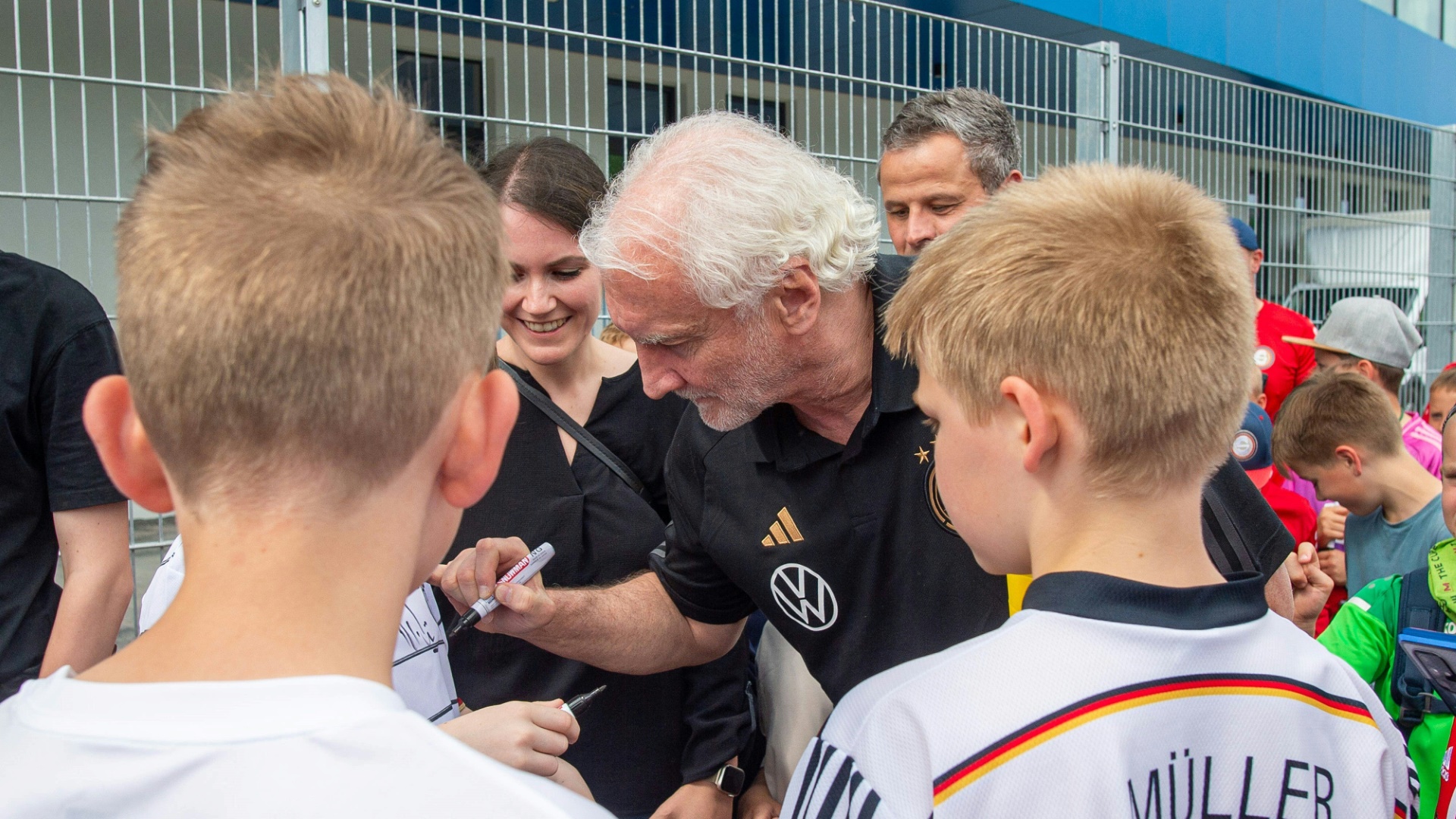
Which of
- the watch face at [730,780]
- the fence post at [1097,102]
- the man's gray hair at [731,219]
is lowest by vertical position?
the watch face at [730,780]

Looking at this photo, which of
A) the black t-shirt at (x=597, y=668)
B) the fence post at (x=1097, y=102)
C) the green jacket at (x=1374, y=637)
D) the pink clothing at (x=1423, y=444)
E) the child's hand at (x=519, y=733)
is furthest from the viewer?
the fence post at (x=1097, y=102)

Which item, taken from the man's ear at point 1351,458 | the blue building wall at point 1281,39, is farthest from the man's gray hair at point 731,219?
the blue building wall at point 1281,39

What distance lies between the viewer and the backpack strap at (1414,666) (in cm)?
210

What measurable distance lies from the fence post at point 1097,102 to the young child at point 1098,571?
368cm

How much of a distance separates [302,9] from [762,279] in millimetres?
1792

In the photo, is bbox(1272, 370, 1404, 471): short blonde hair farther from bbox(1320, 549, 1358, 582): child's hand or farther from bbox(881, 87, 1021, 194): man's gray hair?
bbox(881, 87, 1021, 194): man's gray hair

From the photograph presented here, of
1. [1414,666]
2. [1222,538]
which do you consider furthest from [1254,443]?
[1222,538]

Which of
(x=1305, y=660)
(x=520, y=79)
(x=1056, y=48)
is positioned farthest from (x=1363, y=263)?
(x=1305, y=660)

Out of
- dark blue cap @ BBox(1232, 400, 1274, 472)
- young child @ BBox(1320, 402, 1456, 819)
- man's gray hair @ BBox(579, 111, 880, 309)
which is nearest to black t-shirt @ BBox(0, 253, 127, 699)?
man's gray hair @ BBox(579, 111, 880, 309)

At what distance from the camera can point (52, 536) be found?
1.93 meters

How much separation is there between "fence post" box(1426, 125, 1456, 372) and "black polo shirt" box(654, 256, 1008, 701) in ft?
20.8

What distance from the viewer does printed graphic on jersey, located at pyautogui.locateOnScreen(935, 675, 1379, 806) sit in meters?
0.93

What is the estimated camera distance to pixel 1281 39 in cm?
1189

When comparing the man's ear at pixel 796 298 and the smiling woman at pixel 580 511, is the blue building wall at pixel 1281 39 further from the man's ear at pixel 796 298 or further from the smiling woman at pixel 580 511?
the man's ear at pixel 796 298
